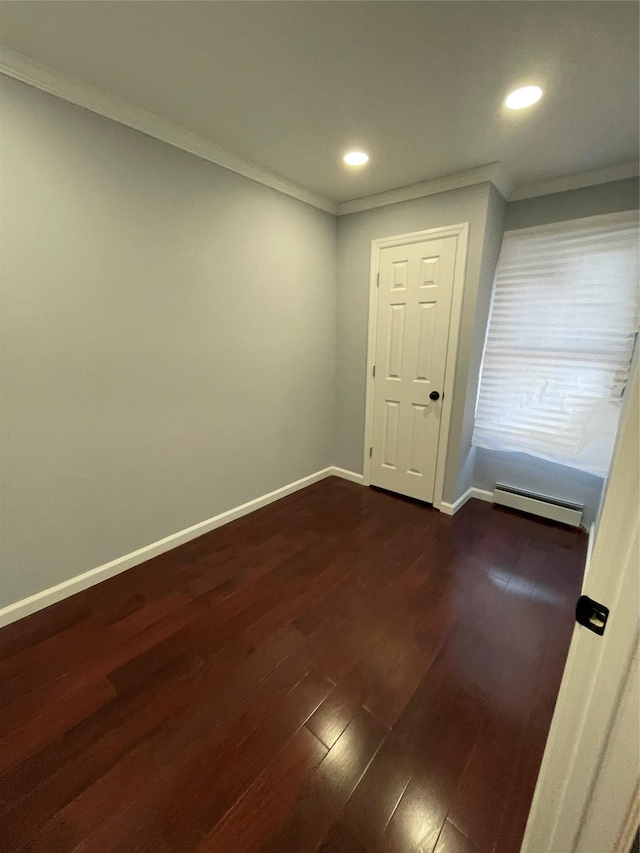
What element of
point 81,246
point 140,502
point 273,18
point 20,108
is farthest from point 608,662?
point 20,108

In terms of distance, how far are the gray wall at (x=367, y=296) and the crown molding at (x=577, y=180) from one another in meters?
0.30

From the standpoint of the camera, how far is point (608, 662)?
0.62m

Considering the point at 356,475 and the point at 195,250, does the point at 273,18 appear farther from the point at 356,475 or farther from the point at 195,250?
the point at 356,475

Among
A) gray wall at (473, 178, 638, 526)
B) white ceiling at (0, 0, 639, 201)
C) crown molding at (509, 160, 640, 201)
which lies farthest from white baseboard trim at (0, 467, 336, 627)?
crown molding at (509, 160, 640, 201)

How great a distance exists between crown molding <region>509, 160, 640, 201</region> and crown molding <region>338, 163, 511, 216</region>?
11 cm

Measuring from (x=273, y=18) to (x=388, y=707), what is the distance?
102 inches

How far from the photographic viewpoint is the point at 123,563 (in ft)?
7.04

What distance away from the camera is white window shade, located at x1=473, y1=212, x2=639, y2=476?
2.34 m

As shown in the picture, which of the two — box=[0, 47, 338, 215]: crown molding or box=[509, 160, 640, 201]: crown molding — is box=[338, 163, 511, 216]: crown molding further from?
box=[0, 47, 338, 215]: crown molding

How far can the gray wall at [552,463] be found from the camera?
232cm

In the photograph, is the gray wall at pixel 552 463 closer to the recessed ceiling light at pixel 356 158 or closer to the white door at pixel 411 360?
the white door at pixel 411 360

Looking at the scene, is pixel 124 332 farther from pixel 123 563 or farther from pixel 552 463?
pixel 552 463

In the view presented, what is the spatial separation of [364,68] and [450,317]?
157 centimetres

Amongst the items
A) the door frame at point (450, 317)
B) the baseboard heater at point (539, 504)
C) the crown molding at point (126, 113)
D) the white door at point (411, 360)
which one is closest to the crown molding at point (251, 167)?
the crown molding at point (126, 113)
